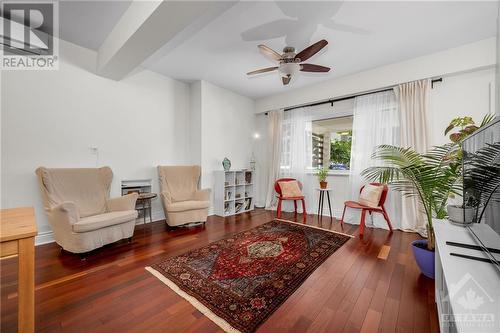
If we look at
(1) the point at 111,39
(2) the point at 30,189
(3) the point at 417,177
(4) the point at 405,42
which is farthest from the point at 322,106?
(2) the point at 30,189

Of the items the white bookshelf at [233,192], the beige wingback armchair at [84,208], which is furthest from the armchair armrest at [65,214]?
the white bookshelf at [233,192]

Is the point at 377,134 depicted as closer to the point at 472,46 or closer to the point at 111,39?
the point at 472,46

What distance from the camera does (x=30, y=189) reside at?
8.30ft

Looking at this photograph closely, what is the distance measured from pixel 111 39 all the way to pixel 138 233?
268 centimetres

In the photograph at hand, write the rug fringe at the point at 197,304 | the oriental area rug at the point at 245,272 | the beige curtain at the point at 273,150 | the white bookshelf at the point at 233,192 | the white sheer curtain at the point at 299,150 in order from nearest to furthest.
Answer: the rug fringe at the point at 197,304
the oriental area rug at the point at 245,272
the white bookshelf at the point at 233,192
the white sheer curtain at the point at 299,150
the beige curtain at the point at 273,150

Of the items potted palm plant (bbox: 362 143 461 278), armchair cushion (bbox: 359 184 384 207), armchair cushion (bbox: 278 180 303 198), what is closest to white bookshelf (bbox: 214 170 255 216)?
armchair cushion (bbox: 278 180 303 198)

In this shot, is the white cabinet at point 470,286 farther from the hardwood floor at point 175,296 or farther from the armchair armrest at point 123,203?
the armchair armrest at point 123,203

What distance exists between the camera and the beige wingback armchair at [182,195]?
3131 millimetres

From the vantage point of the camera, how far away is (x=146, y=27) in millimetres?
1920

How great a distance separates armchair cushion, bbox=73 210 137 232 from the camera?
7.02 ft

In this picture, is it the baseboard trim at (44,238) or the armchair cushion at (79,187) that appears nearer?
the armchair cushion at (79,187)

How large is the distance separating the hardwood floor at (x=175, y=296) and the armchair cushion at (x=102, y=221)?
0.34m

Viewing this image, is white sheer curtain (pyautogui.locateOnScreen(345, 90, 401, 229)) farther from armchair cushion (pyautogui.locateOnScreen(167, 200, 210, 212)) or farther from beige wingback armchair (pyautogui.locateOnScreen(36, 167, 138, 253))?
beige wingback armchair (pyautogui.locateOnScreen(36, 167, 138, 253))

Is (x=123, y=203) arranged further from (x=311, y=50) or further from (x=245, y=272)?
(x=311, y=50)
